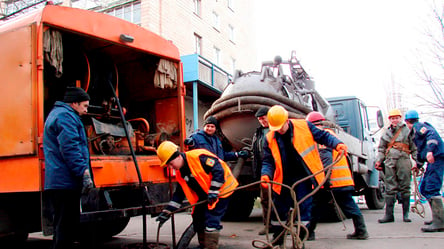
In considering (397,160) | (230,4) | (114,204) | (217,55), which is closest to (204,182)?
(114,204)

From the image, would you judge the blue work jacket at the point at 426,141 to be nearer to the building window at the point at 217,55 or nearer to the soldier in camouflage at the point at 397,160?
the soldier in camouflage at the point at 397,160

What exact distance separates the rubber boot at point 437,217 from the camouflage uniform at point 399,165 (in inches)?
32.1

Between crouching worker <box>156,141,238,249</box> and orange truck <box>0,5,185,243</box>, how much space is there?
0.58 m

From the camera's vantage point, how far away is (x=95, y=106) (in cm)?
511

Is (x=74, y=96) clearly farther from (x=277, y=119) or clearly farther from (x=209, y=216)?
(x=277, y=119)

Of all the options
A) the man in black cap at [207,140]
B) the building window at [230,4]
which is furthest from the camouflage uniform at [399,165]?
the building window at [230,4]

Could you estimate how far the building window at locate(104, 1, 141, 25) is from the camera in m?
15.7

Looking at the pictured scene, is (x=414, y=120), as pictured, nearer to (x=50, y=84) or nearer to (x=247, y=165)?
(x=247, y=165)

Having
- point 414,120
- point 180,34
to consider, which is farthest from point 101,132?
point 180,34

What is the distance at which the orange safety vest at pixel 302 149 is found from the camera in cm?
409

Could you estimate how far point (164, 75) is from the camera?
17.6ft

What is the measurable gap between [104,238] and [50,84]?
7.62 feet

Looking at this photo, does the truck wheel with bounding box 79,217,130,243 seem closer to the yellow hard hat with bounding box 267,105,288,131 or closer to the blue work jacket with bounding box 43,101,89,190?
the blue work jacket with bounding box 43,101,89,190

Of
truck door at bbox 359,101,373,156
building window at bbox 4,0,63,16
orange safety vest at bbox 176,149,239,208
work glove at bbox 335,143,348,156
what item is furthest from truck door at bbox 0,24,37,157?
building window at bbox 4,0,63,16
